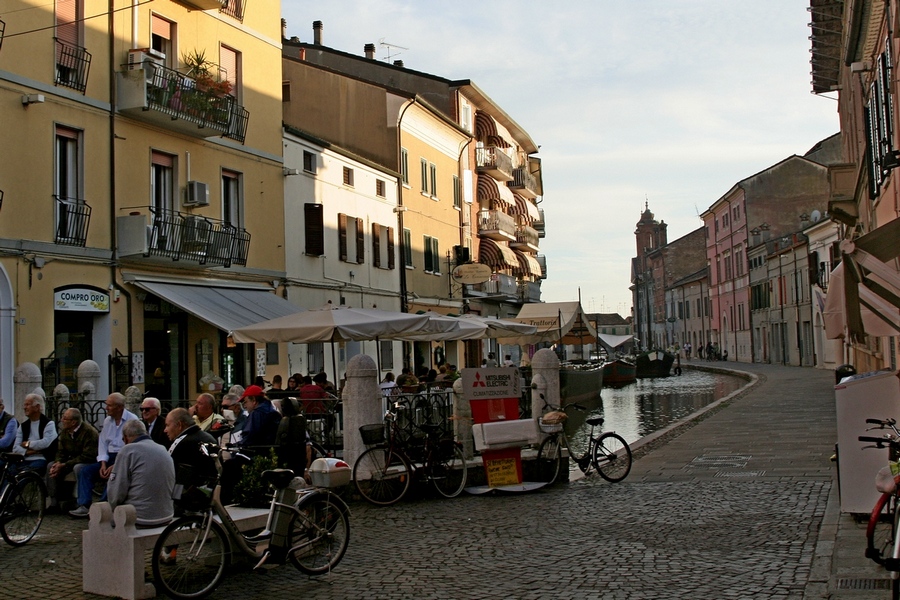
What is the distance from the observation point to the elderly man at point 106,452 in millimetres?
11523

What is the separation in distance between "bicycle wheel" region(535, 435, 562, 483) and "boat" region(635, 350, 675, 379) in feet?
154

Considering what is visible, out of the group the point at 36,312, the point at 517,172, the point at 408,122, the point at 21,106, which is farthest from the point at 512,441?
the point at 517,172

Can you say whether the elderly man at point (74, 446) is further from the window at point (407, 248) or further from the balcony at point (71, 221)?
the window at point (407, 248)

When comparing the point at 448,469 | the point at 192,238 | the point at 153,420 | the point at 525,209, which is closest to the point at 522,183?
the point at 525,209

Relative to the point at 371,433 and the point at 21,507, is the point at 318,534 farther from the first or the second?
the point at 371,433

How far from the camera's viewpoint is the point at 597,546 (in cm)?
932

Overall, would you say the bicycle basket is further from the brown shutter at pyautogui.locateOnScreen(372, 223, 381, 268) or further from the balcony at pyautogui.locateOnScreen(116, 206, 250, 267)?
the brown shutter at pyautogui.locateOnScreen(372, 223, 381, 268)

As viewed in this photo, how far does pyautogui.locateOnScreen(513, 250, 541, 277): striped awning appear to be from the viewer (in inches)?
2121

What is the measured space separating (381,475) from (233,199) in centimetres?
1328

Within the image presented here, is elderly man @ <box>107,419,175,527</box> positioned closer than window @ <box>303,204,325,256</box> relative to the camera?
Yes

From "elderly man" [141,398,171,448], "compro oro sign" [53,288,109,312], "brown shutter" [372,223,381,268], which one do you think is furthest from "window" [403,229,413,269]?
"elderly man" [141,398,171,448]

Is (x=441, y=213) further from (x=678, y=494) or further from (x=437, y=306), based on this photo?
(x=678, y=494)

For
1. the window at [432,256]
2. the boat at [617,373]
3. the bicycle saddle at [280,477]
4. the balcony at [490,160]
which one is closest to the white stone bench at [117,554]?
the bicycle saddle at [280,477]

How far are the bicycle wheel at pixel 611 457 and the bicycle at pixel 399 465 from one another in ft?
7.00
